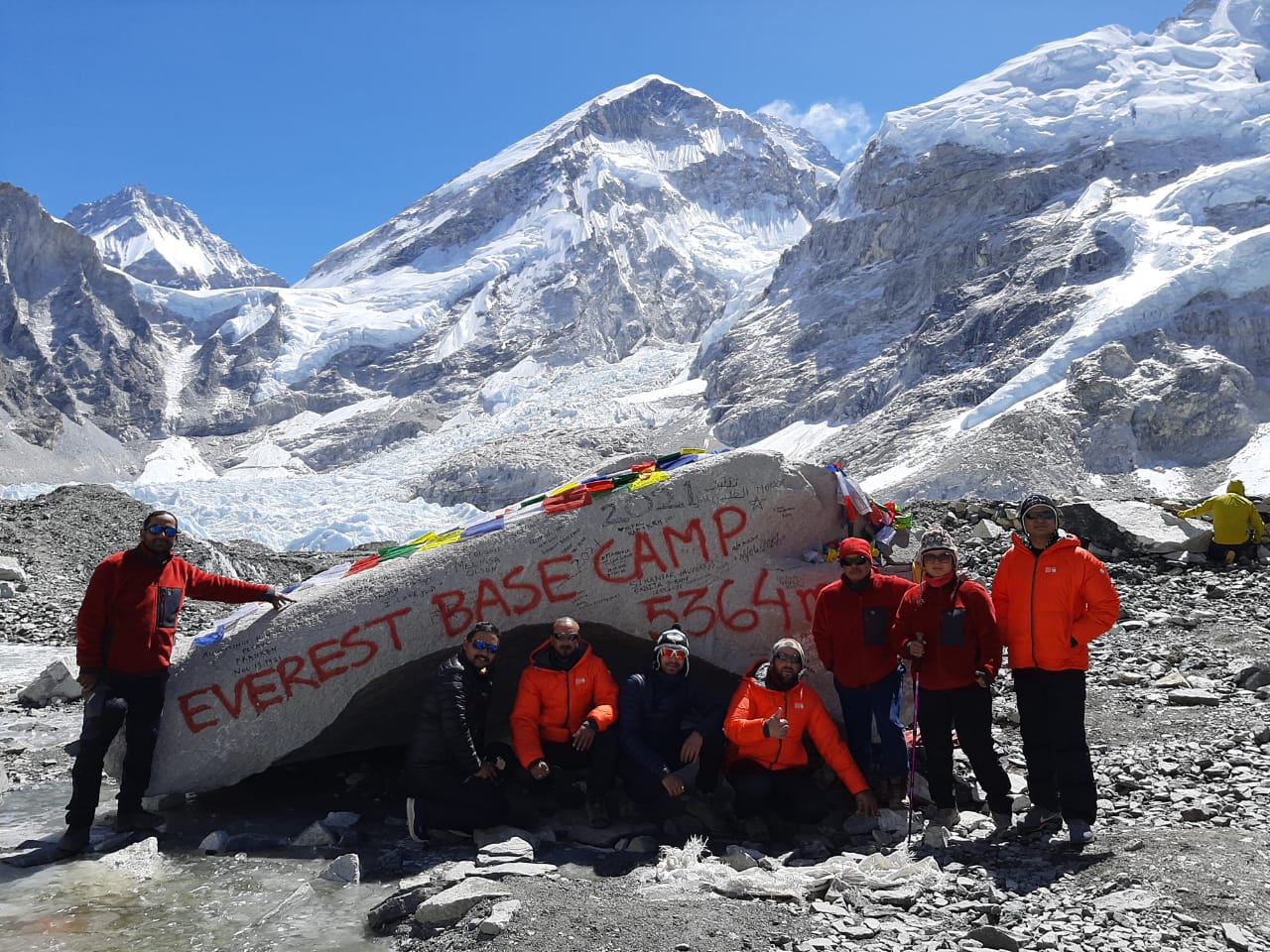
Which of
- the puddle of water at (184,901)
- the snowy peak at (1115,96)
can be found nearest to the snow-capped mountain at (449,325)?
the snowy peak at (1115,96)

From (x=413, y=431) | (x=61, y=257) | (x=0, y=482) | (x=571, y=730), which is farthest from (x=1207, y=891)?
(x=61, y=257)

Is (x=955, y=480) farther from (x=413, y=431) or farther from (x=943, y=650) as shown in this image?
(x=413, y=431)

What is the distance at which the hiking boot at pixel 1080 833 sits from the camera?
584cm

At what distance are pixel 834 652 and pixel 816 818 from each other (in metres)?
1.12

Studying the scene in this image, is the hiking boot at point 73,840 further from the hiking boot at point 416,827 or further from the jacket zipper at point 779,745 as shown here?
the jacket zipper at point 779,745

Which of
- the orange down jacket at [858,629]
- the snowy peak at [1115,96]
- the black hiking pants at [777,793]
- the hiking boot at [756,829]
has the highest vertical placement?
the snowy peak at [1115,96]

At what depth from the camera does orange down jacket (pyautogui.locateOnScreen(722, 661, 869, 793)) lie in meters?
6.88

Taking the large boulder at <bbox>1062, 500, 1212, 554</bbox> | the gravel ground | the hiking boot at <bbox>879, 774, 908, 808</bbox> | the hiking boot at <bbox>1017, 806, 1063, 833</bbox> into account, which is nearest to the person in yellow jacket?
the large boulder at <bbox>1062, 500, 1212, 554</bbox>

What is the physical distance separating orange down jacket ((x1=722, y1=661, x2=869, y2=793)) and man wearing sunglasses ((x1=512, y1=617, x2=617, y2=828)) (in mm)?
910

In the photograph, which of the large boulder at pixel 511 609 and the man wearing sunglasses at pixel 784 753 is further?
the large boulder at pixel 511 609

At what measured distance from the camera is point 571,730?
7297 mm

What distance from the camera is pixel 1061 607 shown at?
604 cm

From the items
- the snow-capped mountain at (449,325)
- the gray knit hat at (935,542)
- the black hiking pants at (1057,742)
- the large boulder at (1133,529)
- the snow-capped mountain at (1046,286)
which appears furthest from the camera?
the snow-capped mountain at (449,325)

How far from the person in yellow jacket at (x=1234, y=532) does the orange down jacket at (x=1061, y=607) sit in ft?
31.0
